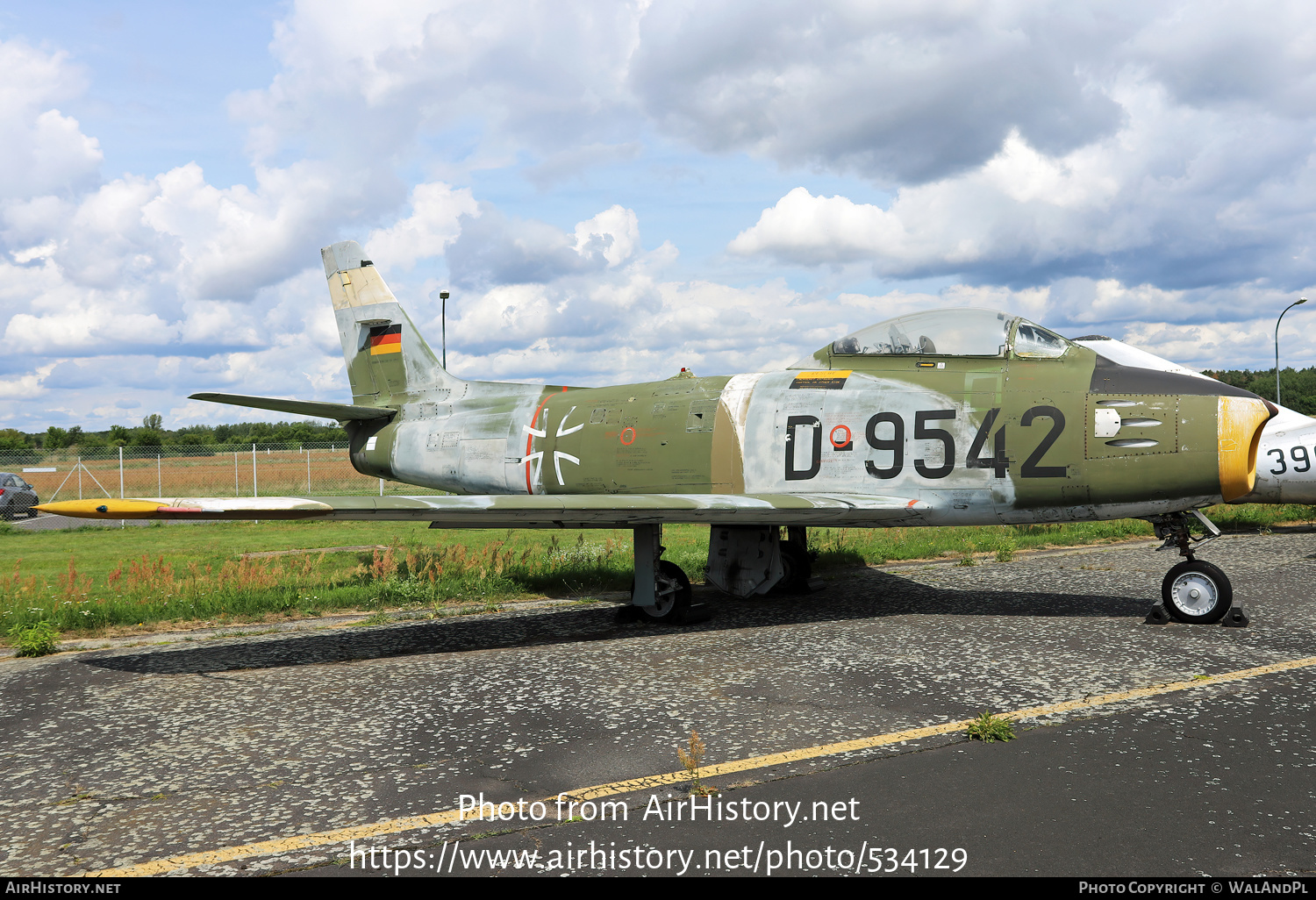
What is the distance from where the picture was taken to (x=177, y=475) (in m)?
39.1

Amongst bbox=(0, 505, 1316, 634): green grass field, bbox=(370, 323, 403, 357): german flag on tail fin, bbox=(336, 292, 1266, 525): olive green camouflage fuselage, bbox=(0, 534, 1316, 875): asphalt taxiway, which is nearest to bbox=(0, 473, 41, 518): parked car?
bbox=(0, 505, 1316, 634): green grass field

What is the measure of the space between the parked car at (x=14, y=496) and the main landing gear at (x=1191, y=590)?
29.2 metres

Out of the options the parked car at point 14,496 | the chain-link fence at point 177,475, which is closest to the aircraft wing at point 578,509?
the chain-link fence at point 177,475

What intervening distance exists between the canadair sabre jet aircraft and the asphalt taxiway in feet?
3.65

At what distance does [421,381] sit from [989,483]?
27.9 ft

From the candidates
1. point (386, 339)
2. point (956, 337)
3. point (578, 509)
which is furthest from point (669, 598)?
point (386, 339)

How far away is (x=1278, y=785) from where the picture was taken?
13.1ft

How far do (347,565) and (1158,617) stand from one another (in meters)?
11.5

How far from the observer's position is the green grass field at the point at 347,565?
359 inches

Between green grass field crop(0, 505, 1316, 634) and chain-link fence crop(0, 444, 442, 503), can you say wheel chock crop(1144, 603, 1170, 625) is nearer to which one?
green grass field crop(0, 505, 1316, 634)

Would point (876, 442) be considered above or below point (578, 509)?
above

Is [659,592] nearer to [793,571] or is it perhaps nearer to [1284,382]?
[793,571]

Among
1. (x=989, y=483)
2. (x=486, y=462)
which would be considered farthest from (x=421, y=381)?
(x=989, y=483)
